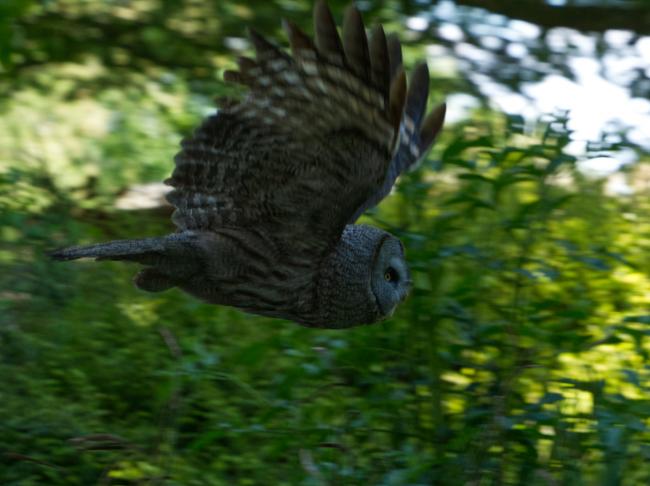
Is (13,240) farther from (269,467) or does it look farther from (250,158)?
(250,158)

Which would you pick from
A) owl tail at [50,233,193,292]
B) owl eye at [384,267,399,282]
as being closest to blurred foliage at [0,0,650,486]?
owl eye at [384,267,399,282]

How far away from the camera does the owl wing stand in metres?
2.42

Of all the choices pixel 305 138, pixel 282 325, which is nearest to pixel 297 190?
pixel 305 138

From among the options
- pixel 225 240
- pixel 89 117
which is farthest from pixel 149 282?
pixel 89 117

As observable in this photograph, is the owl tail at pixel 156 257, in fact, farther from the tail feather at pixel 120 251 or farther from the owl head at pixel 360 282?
the owl head at pixel 360 282

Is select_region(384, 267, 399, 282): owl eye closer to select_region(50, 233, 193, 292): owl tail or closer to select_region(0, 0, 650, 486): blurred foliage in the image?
select_region(0, 0, 650, 486): blurred foliage

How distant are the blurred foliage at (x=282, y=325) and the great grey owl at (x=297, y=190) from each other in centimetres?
24

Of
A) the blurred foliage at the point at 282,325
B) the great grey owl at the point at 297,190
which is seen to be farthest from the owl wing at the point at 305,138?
the blurred foliage at the point at 282,325

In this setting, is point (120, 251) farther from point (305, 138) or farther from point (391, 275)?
point (391, 275)

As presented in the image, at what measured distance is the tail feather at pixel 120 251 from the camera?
245 cm

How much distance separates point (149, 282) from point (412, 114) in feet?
3.21

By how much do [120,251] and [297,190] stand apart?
1.54 ft

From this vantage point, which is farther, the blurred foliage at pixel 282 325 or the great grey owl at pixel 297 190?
the blurred foliage at pixel 282 325

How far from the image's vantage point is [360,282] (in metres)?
2.72
